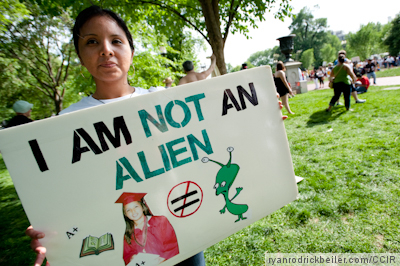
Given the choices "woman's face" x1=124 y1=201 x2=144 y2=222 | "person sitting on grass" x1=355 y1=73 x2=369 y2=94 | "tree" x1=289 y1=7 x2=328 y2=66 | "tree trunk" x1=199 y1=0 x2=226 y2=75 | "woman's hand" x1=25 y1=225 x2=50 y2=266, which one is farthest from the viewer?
"tree" x1=289 y1=7 x2=328 y2=66

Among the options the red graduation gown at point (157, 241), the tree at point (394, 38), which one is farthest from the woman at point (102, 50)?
the tree at point (394, 38)

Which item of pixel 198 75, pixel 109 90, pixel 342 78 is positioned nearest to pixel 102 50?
pixel 109 90

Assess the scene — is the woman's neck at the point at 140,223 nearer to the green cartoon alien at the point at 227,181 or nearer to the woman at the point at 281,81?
the green cartoon alien at the point at 227,181

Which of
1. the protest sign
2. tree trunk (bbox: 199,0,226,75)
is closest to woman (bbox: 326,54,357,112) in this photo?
tree trunk (bbox: 199,0,226,75)

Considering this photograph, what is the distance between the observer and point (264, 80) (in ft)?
4.42

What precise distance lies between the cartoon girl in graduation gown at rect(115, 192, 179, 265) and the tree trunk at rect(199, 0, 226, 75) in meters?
3.30

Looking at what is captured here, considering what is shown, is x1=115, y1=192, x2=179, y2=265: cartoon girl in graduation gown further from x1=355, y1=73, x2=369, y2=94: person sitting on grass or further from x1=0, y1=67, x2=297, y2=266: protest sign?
x1=355, y1=73, x2=369, y2=94: person sitting on grass

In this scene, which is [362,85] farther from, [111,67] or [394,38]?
[394,38]

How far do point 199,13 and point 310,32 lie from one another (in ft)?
259

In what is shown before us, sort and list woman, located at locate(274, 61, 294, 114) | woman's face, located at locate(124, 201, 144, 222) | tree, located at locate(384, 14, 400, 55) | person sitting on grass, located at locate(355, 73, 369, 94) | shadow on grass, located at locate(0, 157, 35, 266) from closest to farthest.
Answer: woman's face, located at locate(124, 201, 144, 222) < shadow on grass, located at locate(0, 157, 35, 266) < woman, located at locate(274, 61, 294, 114) < person sitting on grass, located at locate(355, 73, 369, 94) < tree, located at locate(384, 14, 400, 55)

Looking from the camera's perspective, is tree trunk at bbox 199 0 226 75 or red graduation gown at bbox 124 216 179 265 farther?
tree trunk at bbox 199 0 226 75

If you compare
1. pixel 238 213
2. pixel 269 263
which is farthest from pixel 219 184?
pixel 269 263

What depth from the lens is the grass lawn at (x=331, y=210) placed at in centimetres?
209

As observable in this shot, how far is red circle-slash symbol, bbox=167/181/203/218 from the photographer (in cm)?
117
